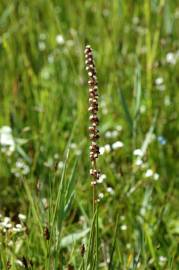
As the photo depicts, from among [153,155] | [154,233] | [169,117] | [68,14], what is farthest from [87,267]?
[68,14]

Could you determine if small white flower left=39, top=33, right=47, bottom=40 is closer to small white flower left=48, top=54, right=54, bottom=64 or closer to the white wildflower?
small white flower left=48, top=54, right=54, bottom=64

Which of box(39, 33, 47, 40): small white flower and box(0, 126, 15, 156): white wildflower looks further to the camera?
box(39, 33, 47, 40): small white flower

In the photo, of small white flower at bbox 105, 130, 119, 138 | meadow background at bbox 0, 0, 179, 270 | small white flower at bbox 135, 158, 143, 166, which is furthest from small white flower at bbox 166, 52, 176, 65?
small white flower at bbox 135, 158, 143, 166

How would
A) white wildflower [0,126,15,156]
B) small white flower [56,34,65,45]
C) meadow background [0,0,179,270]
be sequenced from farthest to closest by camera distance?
small white flower [56,34,65,45], white wildflower [0,126,15,156], meadow background [0,0,179,270]

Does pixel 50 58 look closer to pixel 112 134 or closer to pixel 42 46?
pixel 42 46

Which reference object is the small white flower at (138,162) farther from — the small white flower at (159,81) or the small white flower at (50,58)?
the small white flower at (50,58)

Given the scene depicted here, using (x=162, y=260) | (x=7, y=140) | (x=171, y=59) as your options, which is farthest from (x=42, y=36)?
(x=162, y=260)

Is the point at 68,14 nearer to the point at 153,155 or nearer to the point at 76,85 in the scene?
the point at 76,85

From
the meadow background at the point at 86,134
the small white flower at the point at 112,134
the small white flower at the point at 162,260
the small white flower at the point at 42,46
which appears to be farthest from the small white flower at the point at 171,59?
the small white flower at the point at 162,260
